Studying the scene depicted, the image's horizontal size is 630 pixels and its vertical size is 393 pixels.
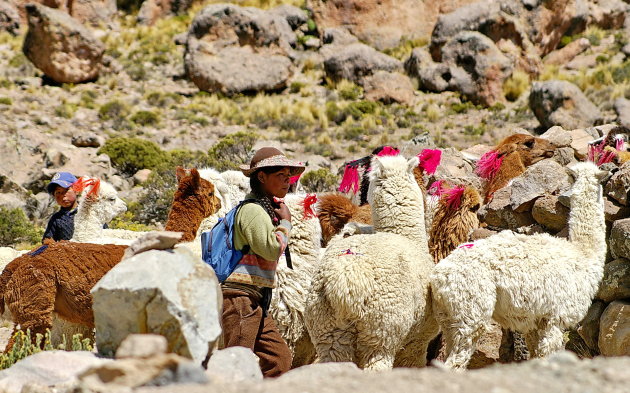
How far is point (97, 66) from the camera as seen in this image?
27953 millimetres

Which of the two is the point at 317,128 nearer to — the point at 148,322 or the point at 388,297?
the point at 388,297

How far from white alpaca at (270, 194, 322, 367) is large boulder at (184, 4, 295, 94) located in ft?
70.8

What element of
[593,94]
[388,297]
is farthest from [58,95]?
[388,297]

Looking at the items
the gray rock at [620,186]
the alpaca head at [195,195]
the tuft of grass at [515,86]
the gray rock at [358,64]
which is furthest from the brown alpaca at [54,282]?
the gray rock at [358,64]

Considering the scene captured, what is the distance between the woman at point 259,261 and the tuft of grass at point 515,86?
71.9 feet

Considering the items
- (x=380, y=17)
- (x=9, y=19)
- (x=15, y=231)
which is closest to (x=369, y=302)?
(x=15, y=231)

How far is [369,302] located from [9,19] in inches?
1307

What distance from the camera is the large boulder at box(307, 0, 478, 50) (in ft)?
105

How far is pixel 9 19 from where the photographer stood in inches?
1319

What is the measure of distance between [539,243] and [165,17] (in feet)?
113

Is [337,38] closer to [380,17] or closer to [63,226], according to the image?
[380,17]

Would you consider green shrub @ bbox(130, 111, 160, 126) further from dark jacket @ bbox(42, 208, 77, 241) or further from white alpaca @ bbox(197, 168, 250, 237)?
white alpaca @ bbox(197, 168, 250, 237)

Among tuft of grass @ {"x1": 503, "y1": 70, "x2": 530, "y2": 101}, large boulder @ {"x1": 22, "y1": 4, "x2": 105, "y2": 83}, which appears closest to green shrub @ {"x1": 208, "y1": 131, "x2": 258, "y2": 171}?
tuft of grass @ {"x1": 503, "y1": 70, "x2": 530, "y2": 101}

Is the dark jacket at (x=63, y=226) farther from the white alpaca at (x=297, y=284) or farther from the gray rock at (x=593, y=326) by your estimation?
the gray rock at (x=593, y=326)
